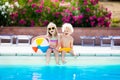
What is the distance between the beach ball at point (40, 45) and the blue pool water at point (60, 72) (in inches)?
18.2

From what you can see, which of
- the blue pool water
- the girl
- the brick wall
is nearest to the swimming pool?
the blue pool water

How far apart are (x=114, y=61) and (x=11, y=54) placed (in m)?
2.33

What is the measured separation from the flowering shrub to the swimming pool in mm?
3519

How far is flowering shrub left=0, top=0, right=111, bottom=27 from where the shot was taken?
36.6 feet

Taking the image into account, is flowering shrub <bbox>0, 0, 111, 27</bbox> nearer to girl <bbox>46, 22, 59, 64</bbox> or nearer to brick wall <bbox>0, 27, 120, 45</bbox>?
brick wall <bbox>0, 27, 120, 45</bbox>

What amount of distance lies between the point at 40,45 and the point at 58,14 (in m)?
3.62

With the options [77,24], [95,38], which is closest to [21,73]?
[95,38]

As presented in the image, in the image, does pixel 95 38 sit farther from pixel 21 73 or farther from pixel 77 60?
pixel 21 73

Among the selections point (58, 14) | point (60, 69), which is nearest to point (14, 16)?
point (58, 14)

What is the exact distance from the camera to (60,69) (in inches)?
290

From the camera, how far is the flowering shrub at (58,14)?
11164 millimetres

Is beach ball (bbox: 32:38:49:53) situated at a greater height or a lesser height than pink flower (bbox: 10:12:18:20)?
lesser

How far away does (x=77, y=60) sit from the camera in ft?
25.3

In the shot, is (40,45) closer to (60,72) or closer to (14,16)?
(60,72)
